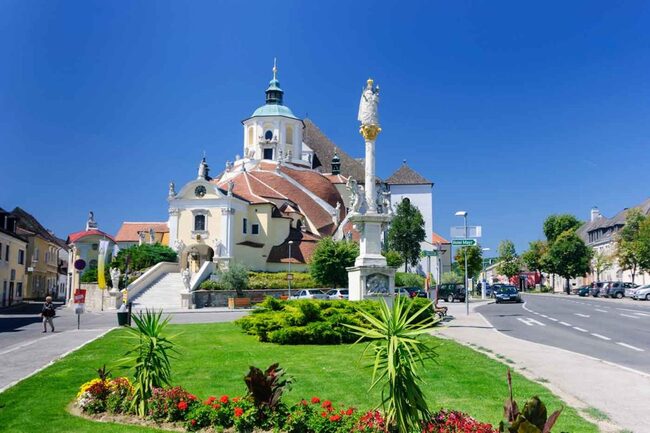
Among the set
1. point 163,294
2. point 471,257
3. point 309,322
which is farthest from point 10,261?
point 471,257

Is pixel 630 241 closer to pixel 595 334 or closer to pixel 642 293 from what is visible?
pixel 642 293

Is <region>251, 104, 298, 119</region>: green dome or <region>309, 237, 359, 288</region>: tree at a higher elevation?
<region>251, 104, 298, 119</region>: green dome

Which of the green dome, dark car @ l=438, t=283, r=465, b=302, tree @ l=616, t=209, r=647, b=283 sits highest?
the green dome

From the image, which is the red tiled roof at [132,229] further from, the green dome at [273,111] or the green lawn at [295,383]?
the green lawn at [295,383]

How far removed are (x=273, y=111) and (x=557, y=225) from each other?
5365 centimetres

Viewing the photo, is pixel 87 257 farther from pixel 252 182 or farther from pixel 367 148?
pixel 367 148

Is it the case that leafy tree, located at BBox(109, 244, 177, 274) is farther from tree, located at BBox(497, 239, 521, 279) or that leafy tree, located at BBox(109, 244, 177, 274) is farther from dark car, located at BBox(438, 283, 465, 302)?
tree, located at BBox(497, 239, 521, 279)

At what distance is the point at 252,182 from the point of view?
225ft

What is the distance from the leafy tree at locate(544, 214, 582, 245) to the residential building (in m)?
79.5

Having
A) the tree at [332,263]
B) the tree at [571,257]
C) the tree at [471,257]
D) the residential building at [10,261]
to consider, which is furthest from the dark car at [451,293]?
the residential building at [10,261]

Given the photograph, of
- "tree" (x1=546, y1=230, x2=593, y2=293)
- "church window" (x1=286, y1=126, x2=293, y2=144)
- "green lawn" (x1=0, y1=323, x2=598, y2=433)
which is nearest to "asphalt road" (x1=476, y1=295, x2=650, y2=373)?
"green lawn" (x1=0, y1=323, x2=598, y2=433)

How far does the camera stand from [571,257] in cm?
8175

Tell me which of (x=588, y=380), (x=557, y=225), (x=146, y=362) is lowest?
(x=588, y=380)

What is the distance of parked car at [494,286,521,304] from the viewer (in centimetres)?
4759
